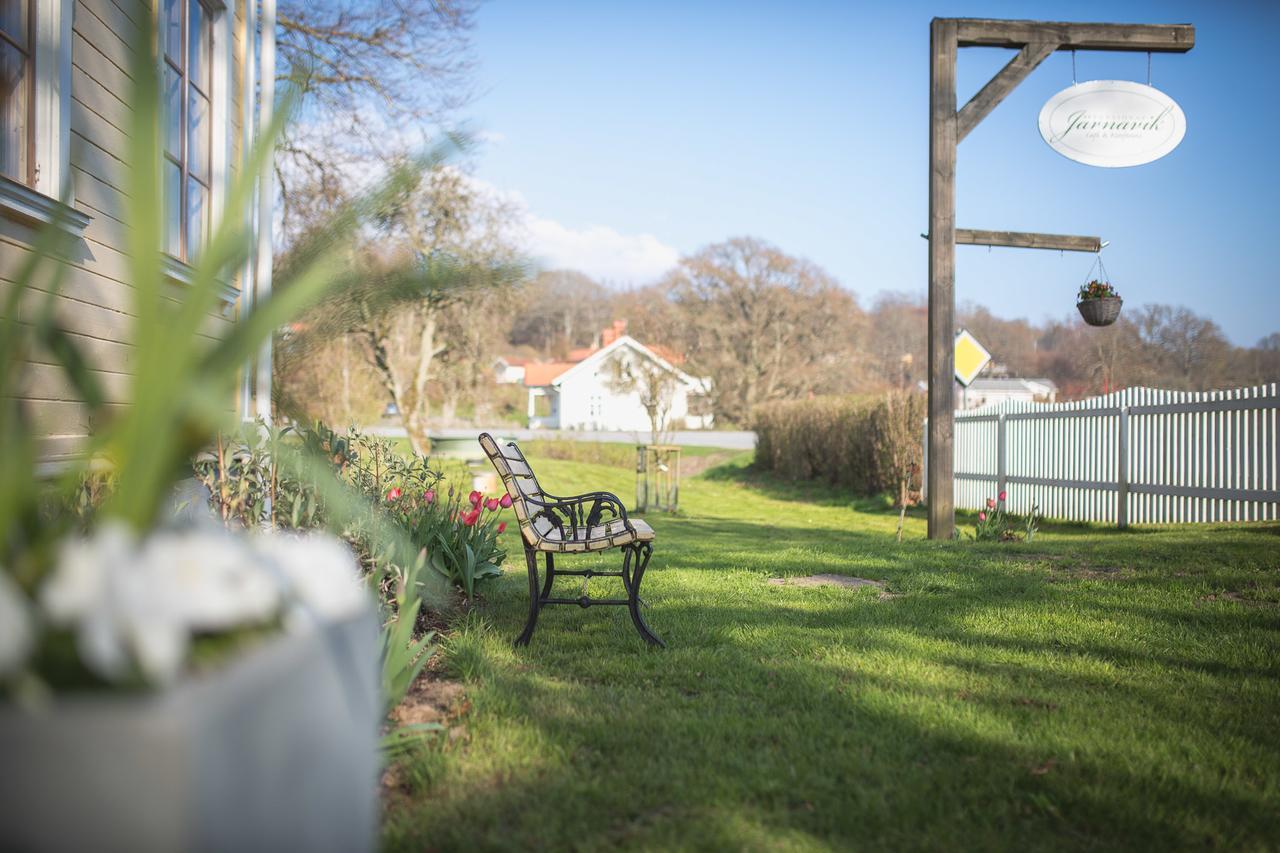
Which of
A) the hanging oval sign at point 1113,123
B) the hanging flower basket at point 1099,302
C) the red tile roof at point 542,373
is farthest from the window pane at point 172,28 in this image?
the red tile roof at point 542,373

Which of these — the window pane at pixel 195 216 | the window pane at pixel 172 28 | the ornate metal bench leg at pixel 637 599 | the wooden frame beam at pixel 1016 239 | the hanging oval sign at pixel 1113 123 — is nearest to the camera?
the ornate metal bench leg at pixel 637 599

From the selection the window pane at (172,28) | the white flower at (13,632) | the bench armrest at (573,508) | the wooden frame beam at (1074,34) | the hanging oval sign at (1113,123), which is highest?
the wooden frame beam at (1074,34)

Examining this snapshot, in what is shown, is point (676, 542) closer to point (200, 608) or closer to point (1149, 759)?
point (1149, 759)

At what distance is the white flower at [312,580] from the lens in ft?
3.79

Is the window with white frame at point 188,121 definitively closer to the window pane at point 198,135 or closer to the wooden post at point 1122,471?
the window pane at point 198,135

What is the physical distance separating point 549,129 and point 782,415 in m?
15.4

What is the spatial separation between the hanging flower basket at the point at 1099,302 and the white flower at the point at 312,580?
865 centimetres

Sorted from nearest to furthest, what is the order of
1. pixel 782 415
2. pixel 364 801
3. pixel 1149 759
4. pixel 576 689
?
pixel 364 801 → pixel 1149 759 → pixel 576 689 → pixel 782 415

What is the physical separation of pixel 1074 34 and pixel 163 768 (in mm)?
8548

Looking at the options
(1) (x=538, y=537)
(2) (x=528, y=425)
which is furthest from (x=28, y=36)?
(2) (x=528, y=425)

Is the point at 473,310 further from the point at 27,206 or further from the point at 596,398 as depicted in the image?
the point at 596,398

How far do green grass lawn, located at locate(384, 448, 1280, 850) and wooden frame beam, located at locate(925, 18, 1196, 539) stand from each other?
263 centimetres

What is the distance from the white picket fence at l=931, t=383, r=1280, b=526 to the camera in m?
8.32

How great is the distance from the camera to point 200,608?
0.95m
